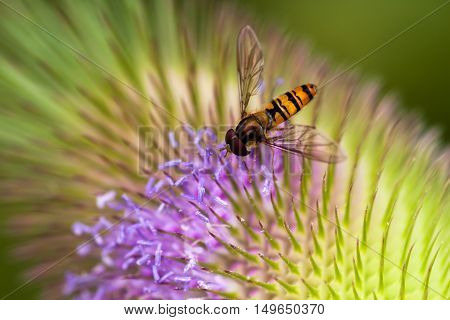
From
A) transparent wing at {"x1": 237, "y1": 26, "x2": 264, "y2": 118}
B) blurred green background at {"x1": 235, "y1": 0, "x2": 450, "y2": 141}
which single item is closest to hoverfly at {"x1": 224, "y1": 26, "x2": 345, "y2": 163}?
transparent wing at {"x1": 237, "y1": 26, "x2": 264, "y2": 118}

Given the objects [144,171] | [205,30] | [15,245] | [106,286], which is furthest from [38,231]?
[205,30]

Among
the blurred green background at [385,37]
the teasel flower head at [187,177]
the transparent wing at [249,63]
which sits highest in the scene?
the blurred green background at [385,37]

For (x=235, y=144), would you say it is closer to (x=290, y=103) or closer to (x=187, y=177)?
(x=187, y=177)

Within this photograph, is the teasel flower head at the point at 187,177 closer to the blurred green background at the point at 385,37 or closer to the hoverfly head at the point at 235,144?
the hoverfly head at the point at 235,144

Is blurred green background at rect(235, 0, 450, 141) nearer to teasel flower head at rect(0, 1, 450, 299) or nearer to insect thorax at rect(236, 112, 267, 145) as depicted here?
teasel flower head at rect(0, 1, 450, 299)

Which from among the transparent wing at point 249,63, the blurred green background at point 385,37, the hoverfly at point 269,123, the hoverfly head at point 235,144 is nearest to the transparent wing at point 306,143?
the hoverfly at point 269,123

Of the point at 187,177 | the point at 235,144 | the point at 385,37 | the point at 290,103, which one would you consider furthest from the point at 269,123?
the point at 385,37
